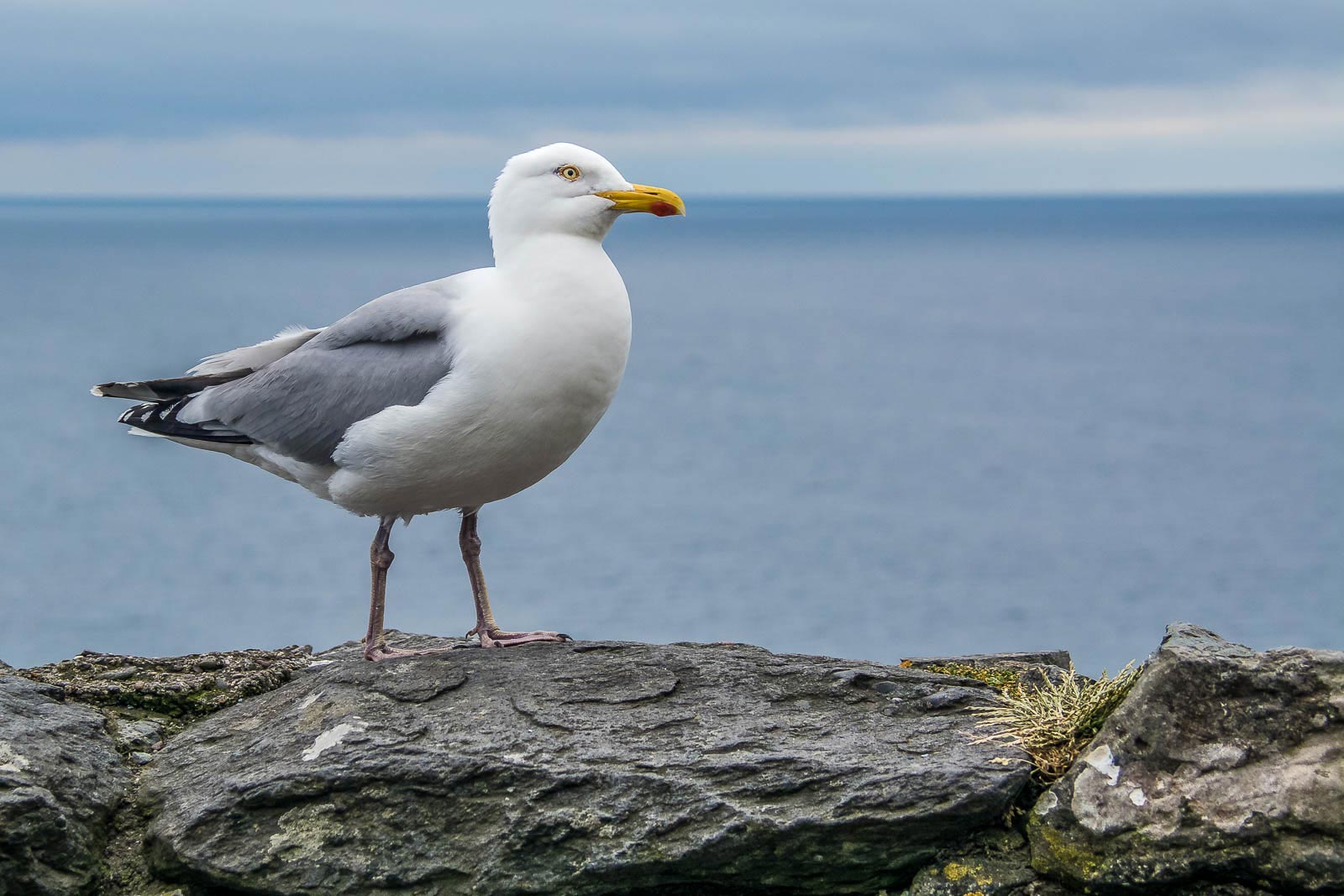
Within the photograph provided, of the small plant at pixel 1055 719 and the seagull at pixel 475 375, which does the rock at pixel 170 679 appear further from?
the small plant at pixel 1055 719

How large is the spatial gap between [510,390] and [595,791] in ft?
7.84

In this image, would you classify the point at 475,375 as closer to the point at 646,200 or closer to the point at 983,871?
the point at 646,200

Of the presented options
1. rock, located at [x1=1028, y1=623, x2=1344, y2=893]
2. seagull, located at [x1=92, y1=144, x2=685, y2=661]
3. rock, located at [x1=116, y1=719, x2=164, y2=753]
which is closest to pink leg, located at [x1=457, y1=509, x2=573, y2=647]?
seagull, located at [x1=92, y1=144, x2=685, y2=661]

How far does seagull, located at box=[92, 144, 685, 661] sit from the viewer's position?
883cm

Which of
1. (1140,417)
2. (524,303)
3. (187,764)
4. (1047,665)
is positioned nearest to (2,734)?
(187,764)

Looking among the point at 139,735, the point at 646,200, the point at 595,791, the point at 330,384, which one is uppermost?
the point at 646,200

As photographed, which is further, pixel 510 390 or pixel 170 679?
pixel 170 679

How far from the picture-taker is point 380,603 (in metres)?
9.73

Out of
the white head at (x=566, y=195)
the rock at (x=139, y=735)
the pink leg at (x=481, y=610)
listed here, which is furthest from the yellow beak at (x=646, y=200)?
the rock at (x=139, y=735)

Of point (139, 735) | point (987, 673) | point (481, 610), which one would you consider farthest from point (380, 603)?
point (987, 673)

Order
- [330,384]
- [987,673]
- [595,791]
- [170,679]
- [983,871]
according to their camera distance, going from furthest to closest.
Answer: [170,679]
[330,384]
[987,673]
[595,791]
[983,871]

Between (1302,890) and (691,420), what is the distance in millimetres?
102672

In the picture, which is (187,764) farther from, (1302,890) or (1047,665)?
(1302,890)

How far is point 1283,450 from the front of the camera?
349 ft
